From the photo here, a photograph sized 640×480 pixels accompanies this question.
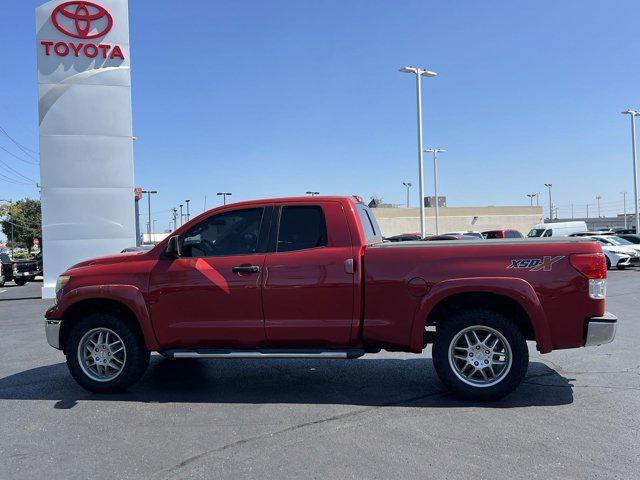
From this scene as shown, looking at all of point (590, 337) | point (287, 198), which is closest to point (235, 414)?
point (287, 198)

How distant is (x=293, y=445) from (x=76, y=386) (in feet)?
10.8

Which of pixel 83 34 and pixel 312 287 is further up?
pixel 83 34

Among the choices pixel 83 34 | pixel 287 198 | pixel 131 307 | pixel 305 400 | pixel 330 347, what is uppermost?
pixel 83 34

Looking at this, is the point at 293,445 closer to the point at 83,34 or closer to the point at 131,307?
the point at 131,307

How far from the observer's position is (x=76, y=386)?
6582mm

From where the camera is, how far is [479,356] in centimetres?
556

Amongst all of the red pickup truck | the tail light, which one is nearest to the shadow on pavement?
the red pickup truck

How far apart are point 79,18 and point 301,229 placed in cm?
1823

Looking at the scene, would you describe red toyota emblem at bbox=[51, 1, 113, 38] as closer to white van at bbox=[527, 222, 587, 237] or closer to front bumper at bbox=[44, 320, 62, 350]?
front bumper at bbox=[44, 320, 62, 350]

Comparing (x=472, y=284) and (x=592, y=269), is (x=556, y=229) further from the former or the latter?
(x=472, y=284)

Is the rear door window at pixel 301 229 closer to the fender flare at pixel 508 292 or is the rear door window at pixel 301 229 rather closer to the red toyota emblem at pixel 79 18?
the fender flare at pixel 508 292

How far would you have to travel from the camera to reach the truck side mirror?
600cm

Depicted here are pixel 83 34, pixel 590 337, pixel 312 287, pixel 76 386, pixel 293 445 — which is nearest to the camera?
pixel 293 445

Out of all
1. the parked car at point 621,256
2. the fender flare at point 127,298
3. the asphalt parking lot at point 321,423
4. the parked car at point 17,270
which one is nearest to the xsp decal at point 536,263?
the asphalt parking lot at point 321,423
